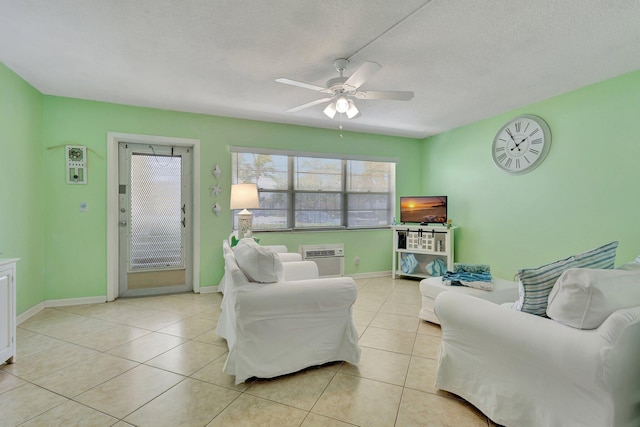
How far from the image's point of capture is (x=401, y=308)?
345cm

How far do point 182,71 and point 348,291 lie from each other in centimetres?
249

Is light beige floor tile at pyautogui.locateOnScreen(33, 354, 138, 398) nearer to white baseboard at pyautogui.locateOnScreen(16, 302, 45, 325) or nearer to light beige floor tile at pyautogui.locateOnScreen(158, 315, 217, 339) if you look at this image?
light beige floor tile at pyautogui.locateOnScreen(158, 315, 217, 339)

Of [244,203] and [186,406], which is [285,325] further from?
[244,203]

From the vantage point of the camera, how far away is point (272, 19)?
2.01m

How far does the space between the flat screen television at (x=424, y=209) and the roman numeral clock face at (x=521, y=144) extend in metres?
0.94

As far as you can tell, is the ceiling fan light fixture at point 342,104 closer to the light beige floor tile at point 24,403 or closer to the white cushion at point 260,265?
the white cushion at point 260,265

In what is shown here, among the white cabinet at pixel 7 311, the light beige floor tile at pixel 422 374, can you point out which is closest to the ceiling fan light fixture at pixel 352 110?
the light beige floor tile at pixel 422 374

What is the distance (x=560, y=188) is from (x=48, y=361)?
5.03m

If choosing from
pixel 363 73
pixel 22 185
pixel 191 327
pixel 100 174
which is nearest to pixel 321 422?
pixel 191 327

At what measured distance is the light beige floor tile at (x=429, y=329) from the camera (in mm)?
2760

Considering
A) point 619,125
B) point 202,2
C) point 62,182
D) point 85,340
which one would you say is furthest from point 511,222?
point 62,182

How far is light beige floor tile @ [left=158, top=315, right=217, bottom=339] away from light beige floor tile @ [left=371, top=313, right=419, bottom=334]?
1.63m

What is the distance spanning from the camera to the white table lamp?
332 cm

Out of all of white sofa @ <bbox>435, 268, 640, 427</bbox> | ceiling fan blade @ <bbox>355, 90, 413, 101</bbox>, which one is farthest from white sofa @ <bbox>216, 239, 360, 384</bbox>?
ceiling fan blade @ <bbox>355, 90, 413, 101</bbox>
